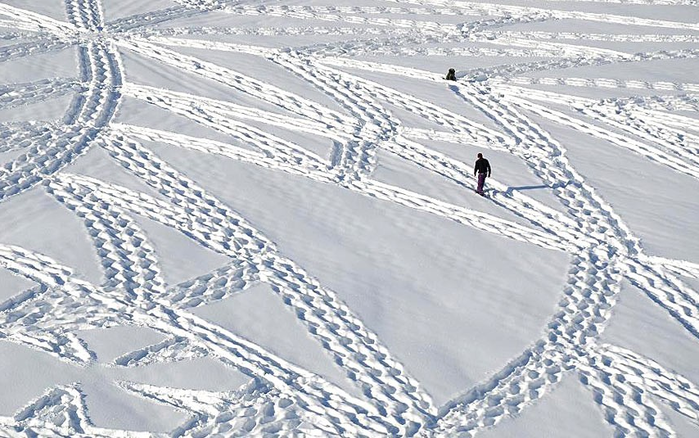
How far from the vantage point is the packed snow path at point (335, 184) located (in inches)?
306

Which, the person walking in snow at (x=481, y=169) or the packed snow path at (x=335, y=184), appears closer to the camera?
the packed snow path at (x=335, y=184)

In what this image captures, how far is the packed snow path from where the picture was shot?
776cm

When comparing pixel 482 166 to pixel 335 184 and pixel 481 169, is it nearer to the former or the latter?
pixel 481 169

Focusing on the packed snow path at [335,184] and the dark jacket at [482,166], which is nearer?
the packed snow path at [335,184]

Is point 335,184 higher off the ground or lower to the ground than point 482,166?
lower

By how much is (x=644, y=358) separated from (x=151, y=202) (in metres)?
5.68

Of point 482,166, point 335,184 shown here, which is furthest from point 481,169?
point 335,184

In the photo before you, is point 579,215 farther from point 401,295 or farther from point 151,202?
point 151,202

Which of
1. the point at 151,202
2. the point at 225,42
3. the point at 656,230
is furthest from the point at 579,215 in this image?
the point at 225,42

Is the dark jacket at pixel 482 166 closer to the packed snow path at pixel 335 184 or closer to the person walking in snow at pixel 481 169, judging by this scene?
the person walking in snow at pixel 481 169

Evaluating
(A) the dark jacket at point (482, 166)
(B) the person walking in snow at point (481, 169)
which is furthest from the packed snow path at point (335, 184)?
(A) the dark jacket at point (482, 166)

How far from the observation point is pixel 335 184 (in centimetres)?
1145

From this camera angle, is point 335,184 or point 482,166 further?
point 335,184

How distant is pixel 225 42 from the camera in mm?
15578
